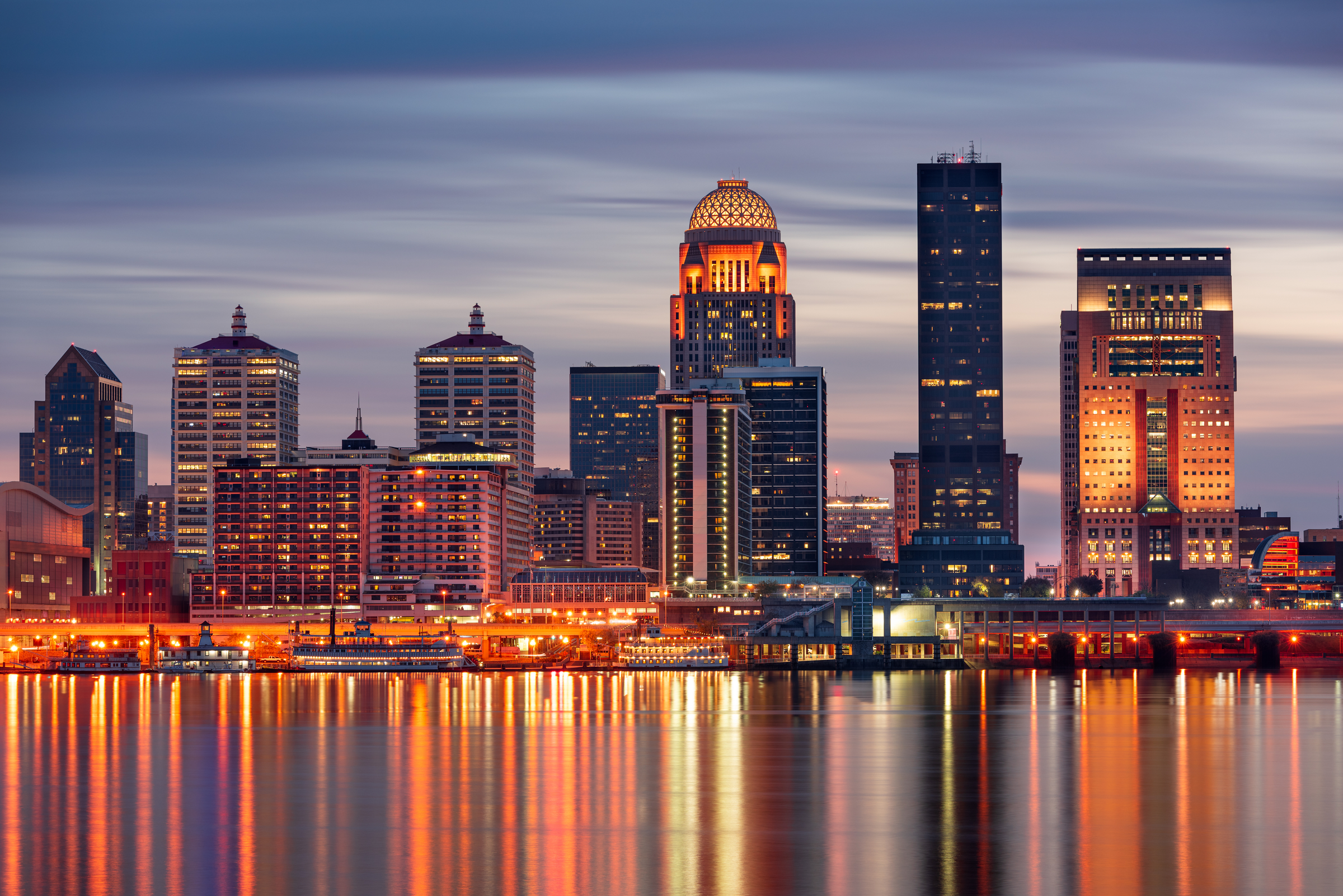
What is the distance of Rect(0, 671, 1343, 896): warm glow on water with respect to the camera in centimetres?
6475

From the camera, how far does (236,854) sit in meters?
69.9

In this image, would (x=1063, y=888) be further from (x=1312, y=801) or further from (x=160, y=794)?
(x=160, y=794)

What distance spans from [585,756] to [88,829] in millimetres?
36651

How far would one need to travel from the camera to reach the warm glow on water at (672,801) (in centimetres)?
6475

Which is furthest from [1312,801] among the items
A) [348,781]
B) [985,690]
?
[985,690]

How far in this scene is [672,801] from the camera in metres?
85.8

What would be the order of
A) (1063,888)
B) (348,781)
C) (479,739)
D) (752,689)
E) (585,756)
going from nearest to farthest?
(1063,888), (348,781), (585,756), (479,739), (752,689)

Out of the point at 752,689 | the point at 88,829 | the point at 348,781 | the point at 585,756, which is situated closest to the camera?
the point at 88,829

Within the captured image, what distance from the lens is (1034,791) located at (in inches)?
3573

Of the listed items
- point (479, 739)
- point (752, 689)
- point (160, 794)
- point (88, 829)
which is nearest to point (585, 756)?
point (479, 739)

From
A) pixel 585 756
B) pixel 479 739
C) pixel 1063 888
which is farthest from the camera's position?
pixel 479 739

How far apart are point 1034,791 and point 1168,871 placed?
25257 mm

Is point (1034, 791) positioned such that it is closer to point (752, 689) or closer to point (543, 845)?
point (543, 845)

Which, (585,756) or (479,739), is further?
(479,739)
